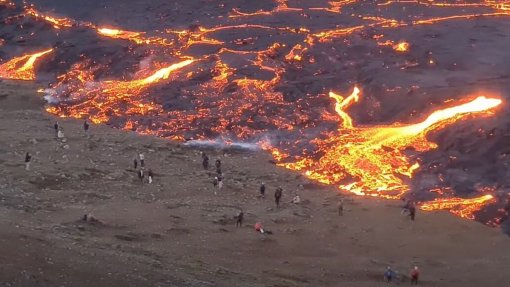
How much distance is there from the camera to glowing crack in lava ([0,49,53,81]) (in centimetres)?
5447

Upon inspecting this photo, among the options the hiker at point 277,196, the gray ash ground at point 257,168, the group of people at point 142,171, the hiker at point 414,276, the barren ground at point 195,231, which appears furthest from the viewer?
the group of people at point 142,171

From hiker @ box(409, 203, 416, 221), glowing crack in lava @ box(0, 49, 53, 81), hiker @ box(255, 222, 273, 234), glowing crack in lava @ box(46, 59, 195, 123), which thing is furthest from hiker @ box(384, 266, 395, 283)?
glowing crack in lava @ box(0, 49, 53, 81)

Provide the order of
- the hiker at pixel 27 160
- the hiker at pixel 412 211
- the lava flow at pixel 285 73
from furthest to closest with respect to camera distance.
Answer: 1. the lava flow at pixel 285 73
2. the hiker at pixel 27 160
3. the hiker at pixel 412 211

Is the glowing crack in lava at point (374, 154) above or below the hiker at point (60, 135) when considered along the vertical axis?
below

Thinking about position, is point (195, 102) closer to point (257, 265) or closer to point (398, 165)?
point (398, 165)

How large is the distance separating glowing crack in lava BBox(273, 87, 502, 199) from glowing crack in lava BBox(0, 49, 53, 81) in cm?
2556

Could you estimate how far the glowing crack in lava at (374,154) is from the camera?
1315 inches

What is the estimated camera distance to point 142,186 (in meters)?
31.2

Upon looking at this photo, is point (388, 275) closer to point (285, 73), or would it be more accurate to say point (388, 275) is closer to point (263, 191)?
point (263, 191)

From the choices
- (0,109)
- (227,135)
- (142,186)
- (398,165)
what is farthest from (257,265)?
(0,109)

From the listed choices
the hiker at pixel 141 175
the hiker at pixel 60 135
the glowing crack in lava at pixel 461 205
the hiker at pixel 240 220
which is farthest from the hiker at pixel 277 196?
the hiker at pixel 60 135

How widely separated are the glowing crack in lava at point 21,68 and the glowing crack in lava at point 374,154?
83.9ft

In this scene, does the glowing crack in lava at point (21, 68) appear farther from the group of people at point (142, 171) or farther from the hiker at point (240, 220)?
the hiker at point (240, 220)

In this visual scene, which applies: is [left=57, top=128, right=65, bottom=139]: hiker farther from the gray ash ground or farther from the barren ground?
the barren ground
